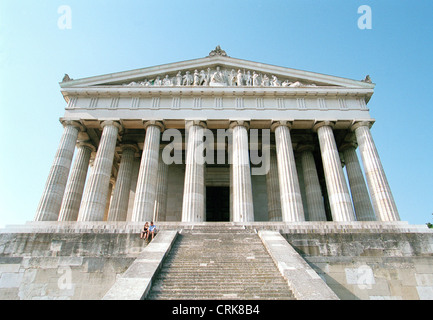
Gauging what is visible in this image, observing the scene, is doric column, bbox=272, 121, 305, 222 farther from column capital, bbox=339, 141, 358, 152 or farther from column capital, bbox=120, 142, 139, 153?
column capital, bbox=120, 142, 139, 153

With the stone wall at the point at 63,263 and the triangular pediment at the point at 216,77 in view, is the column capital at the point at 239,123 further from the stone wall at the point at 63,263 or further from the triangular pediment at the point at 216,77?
the stone wall at the point at 63,263

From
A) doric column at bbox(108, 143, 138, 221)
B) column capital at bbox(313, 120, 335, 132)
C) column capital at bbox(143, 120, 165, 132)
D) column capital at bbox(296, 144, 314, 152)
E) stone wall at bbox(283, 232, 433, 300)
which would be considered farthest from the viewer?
column capital at bbox(296, 144, 314, 152)

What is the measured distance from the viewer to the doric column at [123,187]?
2430 cm

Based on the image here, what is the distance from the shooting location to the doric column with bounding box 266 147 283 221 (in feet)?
81.0

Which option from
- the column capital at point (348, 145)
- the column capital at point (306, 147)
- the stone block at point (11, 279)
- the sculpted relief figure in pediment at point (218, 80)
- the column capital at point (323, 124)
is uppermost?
the sculpted relief figure in pediment at point (218, 80)

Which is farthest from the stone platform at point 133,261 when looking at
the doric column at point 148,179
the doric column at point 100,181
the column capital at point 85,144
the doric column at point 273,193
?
the column capital at point 85,144

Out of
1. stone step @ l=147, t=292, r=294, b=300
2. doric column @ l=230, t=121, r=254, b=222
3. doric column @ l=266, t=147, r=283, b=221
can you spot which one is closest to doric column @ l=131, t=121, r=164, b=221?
doric column @ l=230, t=121, r=254, b=222

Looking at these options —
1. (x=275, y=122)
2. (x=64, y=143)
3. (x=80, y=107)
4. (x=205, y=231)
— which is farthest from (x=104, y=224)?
(x=275, y=122)

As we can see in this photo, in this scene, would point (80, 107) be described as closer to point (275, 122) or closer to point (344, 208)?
point (275, 122)

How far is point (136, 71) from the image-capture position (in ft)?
83.9

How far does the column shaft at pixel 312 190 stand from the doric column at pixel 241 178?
729 cm

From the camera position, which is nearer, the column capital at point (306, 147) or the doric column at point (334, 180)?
the doric column at point (334, 180)

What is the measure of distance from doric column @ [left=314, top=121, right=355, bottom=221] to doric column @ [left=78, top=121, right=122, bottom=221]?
17.4 metres
